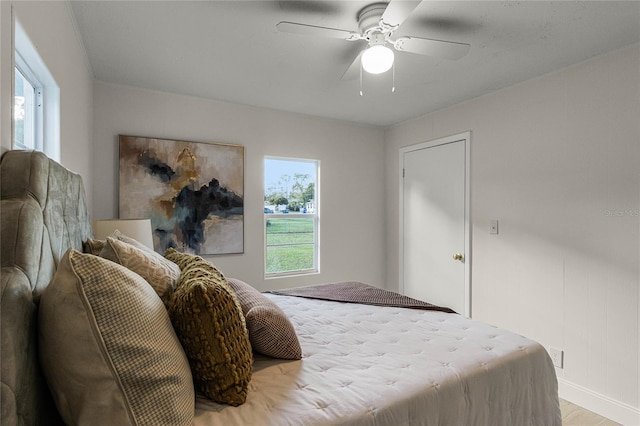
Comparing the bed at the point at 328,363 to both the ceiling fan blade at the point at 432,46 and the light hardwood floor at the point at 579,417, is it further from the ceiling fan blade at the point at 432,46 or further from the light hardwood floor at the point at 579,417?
the ceiling fan blade at the point at 432,46

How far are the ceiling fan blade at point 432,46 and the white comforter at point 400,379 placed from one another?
59.1 inches

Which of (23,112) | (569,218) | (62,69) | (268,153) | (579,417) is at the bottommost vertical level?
(579,417)

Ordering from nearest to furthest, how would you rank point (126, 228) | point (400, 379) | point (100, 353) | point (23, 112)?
point (100, 353)
point (400, 379)
point (23, 112)
point (126, 228)

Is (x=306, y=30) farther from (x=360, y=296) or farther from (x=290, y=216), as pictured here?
(x=290, y=216)

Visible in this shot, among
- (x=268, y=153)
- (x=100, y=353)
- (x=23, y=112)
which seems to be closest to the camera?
(x=100, y=353)

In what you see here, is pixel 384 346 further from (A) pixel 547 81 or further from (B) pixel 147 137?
(B) pixel 147 137

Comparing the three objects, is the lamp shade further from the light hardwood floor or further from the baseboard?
the baseboard

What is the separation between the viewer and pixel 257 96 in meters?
3.21

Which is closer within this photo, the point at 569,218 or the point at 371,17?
the point at 371,17

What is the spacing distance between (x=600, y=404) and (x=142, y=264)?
2984 millimetres

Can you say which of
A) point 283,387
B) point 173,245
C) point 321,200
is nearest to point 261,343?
point 283,387

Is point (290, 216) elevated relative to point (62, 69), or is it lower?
lower

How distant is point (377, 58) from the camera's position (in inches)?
70.9

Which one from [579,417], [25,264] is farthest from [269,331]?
[579,417]
